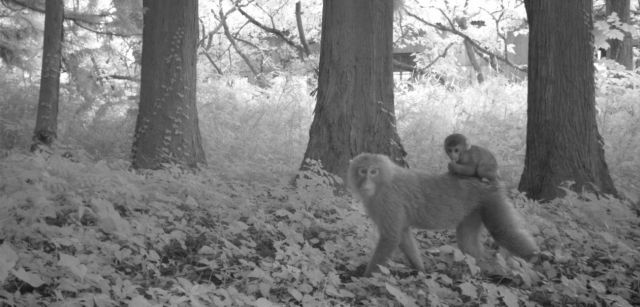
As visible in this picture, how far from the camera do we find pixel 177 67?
1065 cm

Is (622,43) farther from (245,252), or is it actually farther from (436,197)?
(245,252)

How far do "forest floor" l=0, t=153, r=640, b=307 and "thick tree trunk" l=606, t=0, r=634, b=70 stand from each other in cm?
1020

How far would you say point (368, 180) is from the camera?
5.59 meters

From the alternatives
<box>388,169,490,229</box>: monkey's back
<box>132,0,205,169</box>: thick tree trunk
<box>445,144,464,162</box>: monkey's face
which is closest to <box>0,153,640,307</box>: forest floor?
<box>388,169,490,229</box>: monkey's back

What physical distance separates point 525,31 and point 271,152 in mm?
13007

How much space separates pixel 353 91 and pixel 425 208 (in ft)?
12.2

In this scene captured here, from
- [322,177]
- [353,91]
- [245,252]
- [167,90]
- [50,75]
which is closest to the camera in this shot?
[245,252]

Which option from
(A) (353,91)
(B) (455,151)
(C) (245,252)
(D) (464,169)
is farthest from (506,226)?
(A) (353,91)

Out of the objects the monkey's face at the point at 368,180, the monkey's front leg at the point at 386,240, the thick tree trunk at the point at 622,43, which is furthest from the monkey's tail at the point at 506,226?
the thick tree trunk at the point at 622,43

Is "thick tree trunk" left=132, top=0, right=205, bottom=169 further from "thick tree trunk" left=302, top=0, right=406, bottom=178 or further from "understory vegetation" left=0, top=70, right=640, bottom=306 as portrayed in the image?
"thick tree trunk" left=302, top=0, right=406, bottom=178

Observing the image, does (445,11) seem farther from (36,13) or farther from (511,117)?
(36,13)

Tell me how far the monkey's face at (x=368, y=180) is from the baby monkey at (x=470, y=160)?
3.05 feet

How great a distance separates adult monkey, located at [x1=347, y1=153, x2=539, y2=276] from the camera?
561cm

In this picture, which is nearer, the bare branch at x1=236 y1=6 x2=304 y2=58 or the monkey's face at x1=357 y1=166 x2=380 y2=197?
the monkey's face at x1=357 y1=166 x2=380 y2=197
